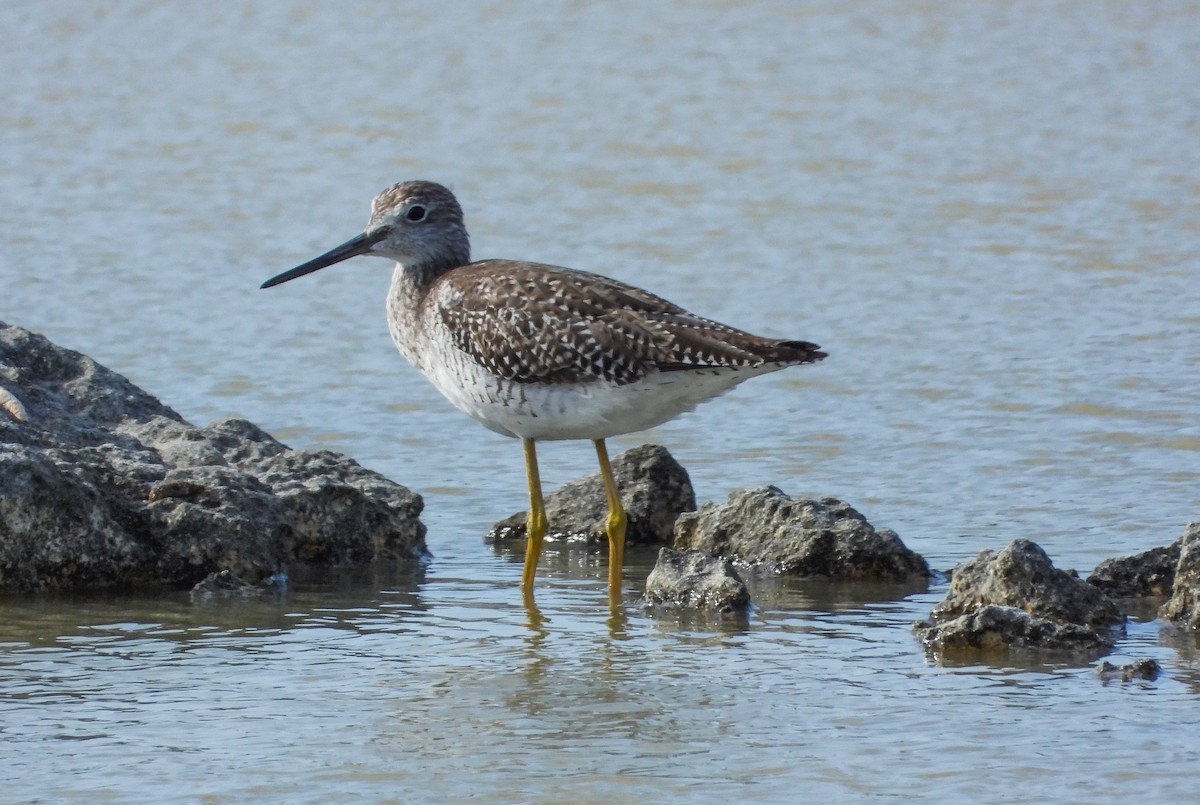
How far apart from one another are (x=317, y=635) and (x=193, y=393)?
4.91 meters

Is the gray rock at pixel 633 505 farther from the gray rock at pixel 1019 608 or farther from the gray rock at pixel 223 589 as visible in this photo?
the gray rock at pixel 1019 608

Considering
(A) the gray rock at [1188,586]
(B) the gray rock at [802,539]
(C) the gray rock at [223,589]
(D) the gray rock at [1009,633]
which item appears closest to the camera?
(D) the gray rock at [1009,633]

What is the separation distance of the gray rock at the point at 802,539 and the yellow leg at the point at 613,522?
0.39 metres

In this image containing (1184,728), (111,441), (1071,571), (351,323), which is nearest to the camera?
(1184,728)

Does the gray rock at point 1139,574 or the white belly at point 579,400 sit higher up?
the white belly at point 579,400

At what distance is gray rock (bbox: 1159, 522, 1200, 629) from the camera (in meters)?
8.20

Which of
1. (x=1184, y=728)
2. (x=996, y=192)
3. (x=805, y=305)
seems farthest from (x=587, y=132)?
(x=1184, y=728)

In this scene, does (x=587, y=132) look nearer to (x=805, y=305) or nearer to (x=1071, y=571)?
(x=805, y=305)

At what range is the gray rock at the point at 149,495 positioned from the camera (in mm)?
8867

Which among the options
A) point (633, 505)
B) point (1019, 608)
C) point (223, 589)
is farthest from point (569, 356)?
point (1019, 608)

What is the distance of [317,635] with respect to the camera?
834cm

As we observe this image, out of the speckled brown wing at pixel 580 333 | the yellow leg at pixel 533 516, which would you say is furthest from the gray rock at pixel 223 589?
the speckled brown wing at pixel 580 333

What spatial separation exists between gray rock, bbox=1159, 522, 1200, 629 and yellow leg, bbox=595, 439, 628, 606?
2421mm

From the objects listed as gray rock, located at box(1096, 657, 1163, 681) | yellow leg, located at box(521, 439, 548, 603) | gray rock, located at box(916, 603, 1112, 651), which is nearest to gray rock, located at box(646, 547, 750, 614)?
yellow leg, located at box(521, 439, 548, 603)
